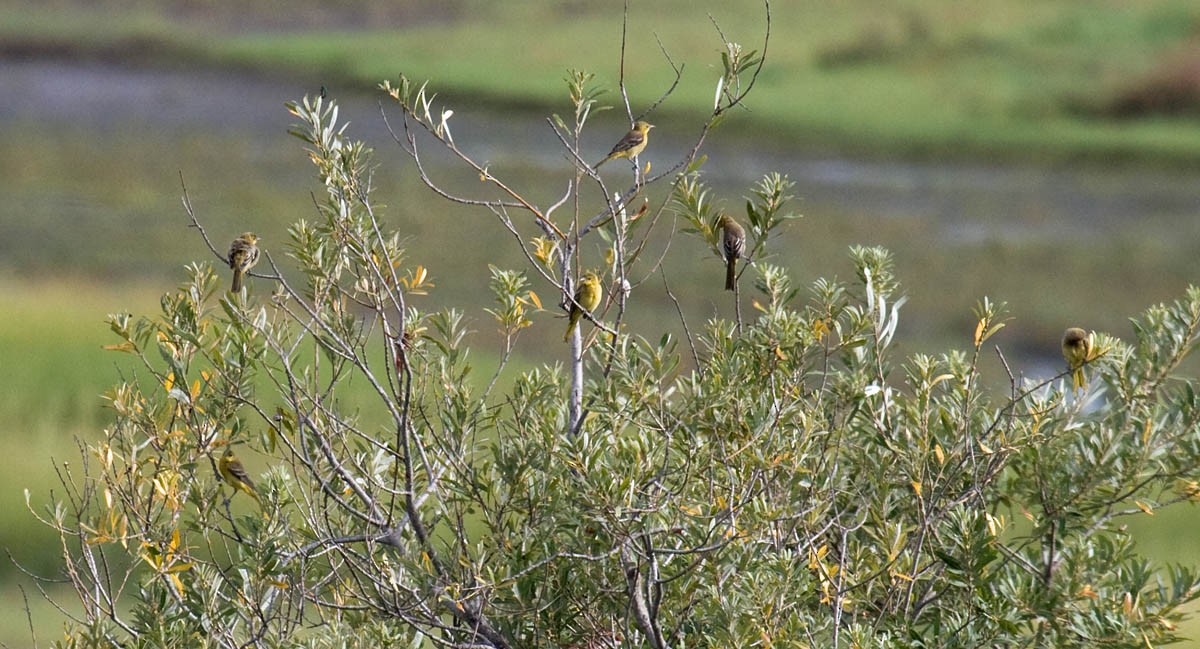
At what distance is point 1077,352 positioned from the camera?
3.00 metres

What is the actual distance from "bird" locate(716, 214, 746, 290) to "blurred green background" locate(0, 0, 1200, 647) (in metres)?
5.18

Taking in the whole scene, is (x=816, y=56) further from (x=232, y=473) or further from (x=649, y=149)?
(x=232, y=473)

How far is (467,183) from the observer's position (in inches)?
630

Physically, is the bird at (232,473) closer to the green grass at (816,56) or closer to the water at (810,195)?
the water at (810,195)

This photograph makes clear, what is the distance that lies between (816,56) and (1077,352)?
60.3 ft

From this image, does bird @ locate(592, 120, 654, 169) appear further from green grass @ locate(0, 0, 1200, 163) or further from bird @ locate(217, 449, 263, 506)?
green grass @ locate(0, 0, 1200, 163)

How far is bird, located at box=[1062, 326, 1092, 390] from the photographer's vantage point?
9.60 feet

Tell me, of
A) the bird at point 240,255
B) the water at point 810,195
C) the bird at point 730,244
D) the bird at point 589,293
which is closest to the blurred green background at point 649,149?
the water at point 810,195

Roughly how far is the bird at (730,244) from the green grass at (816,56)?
15477 millimetres

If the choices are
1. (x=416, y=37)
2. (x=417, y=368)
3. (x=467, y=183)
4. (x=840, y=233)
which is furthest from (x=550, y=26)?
(x=417, y=368)

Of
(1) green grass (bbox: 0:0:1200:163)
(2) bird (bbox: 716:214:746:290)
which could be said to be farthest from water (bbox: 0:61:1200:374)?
(2) bird (bbox: 716:214:746:290)

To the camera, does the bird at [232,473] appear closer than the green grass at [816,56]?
Yes

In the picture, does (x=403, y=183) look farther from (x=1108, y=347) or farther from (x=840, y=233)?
(x=1108, y=347)

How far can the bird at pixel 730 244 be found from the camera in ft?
9.77
